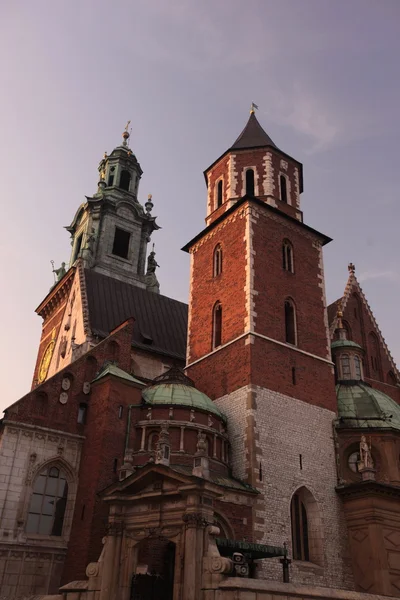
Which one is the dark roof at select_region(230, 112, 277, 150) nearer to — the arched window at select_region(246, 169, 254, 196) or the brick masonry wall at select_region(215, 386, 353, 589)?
the arched window at select_region(246, 169, 254, 196)

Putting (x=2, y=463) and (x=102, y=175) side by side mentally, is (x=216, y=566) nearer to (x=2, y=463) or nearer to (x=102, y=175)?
A: (x=2, y=463)

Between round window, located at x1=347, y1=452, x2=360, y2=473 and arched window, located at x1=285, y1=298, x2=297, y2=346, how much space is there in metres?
5.20

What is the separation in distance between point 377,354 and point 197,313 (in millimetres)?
10518

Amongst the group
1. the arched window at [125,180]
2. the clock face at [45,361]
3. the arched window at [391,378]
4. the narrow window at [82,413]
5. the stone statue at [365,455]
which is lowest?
the stone statue at [365,455]

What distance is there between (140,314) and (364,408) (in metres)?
14.8

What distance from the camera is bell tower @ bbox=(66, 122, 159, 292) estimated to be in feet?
153

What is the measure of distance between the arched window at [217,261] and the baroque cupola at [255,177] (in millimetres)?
2104

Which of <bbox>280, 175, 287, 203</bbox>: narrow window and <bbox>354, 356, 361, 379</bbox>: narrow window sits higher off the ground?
<bbox>280, 175, 287, 203</bbox>: narrow window

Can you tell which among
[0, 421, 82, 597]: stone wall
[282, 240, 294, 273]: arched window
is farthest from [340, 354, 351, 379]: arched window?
[0, 421, 82, 597]: stone wall

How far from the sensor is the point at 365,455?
77.4ft

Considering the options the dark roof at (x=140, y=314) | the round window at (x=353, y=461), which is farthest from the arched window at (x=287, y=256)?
the round window at (x=353, y=461)

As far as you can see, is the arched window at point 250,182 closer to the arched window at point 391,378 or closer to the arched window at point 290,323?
the arched window at point 290,323

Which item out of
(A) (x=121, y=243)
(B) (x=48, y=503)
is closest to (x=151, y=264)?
(A) (x=121, y=243)

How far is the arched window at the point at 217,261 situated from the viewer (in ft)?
97.1
